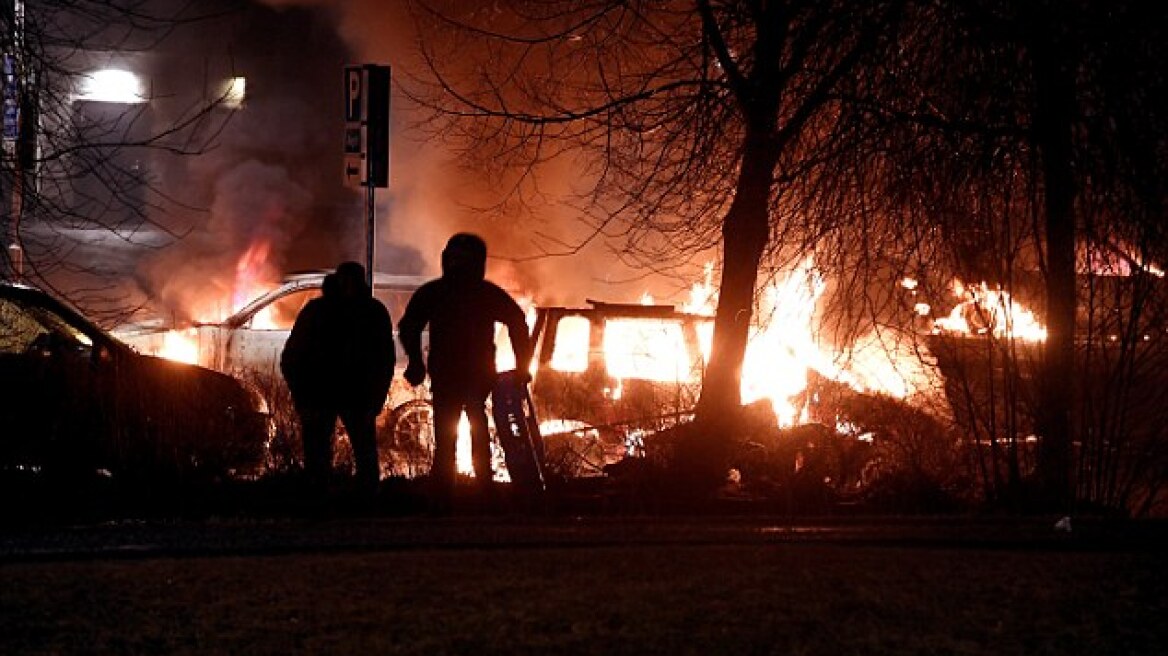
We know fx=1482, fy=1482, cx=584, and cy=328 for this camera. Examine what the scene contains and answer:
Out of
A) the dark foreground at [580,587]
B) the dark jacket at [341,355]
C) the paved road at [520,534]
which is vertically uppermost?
the dark jacket at [341,355]

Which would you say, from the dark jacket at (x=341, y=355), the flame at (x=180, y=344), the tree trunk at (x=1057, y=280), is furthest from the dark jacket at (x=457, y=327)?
the flame at (x=180, y=344)

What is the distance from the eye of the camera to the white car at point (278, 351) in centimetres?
1125

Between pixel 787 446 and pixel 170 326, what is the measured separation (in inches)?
332

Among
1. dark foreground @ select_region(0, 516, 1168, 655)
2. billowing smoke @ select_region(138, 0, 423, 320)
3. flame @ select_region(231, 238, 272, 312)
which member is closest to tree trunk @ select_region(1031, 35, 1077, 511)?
dark foreground @ select_region(0, 516, 1168, 655)

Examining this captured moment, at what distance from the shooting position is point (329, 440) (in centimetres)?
A: 944

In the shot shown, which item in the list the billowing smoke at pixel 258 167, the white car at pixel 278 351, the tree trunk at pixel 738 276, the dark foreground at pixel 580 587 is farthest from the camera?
the billowing smoke at pixel 258 167

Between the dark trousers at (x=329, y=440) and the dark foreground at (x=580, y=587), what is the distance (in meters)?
1.35

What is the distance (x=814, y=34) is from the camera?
967cm

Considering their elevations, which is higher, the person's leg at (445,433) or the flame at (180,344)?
the flame at (180,344)

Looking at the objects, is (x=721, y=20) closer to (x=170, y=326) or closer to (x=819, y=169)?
(x=819, y=169)

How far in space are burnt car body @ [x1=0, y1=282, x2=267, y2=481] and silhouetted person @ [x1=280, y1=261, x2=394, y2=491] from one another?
30.4 inches

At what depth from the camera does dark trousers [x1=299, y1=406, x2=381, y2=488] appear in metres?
9.34

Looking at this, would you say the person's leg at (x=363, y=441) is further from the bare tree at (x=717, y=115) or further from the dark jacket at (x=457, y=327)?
the bare tree at (x=717, y=115)

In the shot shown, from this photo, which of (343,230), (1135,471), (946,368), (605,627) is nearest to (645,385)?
(946,368)
